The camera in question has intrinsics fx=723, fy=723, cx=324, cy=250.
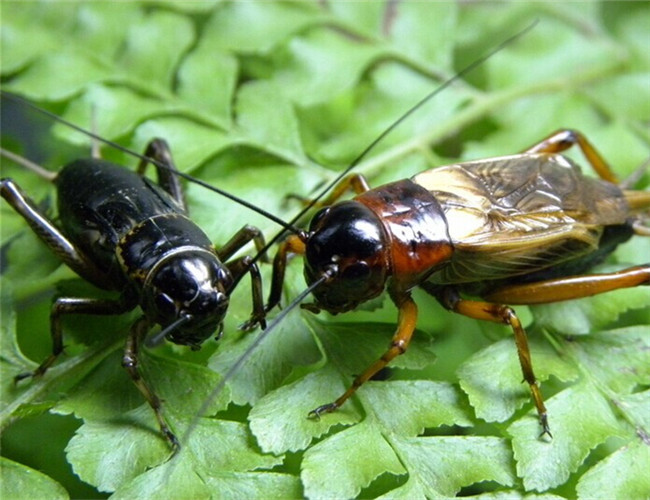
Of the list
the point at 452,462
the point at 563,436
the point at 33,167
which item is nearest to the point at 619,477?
the point at 563,436

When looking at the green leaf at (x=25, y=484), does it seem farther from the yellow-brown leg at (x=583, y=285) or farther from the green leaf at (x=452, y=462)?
the yellow-brown leg at (x=583, y=285)

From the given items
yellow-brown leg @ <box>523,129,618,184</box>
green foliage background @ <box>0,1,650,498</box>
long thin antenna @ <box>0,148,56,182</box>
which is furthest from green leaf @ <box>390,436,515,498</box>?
long thin antenna @ <box>0,148,56,182</box>

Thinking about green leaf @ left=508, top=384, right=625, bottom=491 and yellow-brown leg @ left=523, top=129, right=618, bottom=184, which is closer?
green leaf @ left=508, top=384, right=625, bottom=491

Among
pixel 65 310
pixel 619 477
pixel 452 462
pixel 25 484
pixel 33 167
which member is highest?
pixel 33 167

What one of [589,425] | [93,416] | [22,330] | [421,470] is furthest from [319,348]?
[22,330]

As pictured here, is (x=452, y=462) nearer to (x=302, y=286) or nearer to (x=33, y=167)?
(x=302, y=286)

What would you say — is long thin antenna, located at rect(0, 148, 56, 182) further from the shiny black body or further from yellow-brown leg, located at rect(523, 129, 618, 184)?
yellow-brown leg, located at rect(523, 129, 618, 184)
